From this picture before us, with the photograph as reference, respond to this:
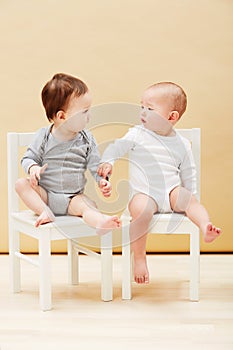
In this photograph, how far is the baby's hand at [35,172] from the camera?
2041 mm

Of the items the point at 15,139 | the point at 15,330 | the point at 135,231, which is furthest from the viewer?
the point at 15,139

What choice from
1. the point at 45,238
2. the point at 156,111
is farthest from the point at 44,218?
the point at 156,111

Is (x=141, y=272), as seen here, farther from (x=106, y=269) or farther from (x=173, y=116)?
(x=173, y=116)

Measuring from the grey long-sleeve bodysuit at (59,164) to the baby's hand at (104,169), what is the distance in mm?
37

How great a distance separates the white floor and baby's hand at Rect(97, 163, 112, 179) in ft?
1.41

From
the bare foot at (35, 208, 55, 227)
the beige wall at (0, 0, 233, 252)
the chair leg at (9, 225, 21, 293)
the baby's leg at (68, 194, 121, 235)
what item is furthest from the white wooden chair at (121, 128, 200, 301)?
the beige wall at (0, 0, 233, 252)

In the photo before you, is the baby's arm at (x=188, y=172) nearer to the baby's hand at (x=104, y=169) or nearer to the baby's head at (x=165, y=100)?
the baby's head at (x=165, y=100)

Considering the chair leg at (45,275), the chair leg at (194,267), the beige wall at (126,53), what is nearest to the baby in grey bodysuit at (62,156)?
the chair leg at (45,275)

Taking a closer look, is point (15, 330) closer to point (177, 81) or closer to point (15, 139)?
point (15, 139)

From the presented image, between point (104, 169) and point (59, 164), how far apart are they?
0.16 m

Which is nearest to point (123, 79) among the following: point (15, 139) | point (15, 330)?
point (15, 139)

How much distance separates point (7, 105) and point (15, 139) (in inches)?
23.9

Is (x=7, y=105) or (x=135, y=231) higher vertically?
(x=7, y=105)

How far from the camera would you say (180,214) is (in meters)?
2.11
